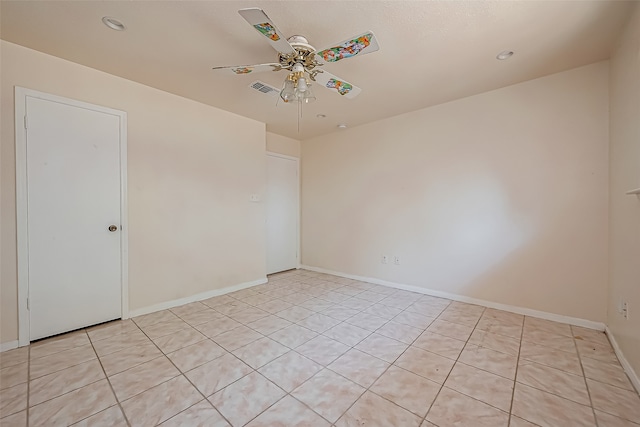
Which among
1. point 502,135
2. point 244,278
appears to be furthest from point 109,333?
point 502,135

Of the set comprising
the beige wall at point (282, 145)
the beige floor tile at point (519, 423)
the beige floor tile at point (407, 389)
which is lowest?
the beige floor tile at point (519, 423)

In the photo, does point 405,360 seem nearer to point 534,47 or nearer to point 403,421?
point 403,421

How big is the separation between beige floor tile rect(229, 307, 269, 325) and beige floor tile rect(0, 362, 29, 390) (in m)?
1.52

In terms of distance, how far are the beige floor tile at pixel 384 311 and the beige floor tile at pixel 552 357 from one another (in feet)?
3.72

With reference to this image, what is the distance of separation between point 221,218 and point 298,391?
2.52 m

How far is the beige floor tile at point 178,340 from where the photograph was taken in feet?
7.29

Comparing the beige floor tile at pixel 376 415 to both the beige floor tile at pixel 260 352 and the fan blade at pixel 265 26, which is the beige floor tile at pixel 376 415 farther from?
the fan blade at pixel 265 26

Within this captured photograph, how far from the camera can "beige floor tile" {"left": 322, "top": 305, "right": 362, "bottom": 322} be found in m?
2.83

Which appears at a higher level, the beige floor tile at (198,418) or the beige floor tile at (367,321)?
the beige floor tile at (367,321)

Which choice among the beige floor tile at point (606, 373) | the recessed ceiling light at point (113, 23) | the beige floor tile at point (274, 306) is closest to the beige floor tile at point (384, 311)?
the beige floor tile at point (274, 306)

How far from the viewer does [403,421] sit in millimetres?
1448

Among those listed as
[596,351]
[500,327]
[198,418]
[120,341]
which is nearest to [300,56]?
[198,418]

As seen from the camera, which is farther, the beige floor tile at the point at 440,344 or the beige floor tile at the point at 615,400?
the beige floor tile at the point at 440,344

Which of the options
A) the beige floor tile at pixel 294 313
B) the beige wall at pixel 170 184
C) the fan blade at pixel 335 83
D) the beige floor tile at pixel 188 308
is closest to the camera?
the fan blade at pixel 335 83
